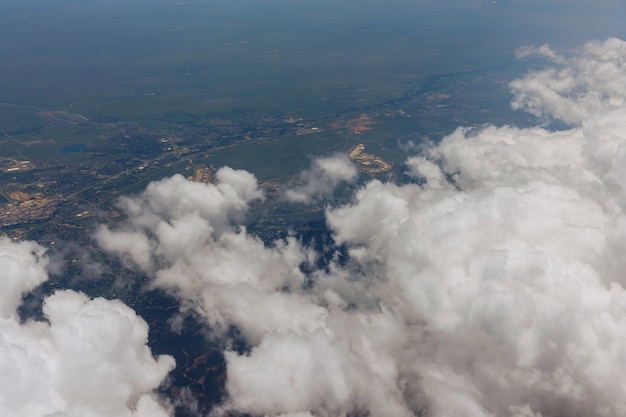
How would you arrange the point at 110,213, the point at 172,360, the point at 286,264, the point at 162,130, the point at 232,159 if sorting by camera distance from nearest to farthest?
the point at 172,360
the point at 286,264
the point at 110,213
the point at 232,159
the point at 162,130

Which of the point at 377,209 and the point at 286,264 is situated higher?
the point at 377,209

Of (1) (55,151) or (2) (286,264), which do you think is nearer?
(2) (286,264)

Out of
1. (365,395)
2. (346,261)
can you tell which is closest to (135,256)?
(346,261)

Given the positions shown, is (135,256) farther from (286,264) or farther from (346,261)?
(346,261)

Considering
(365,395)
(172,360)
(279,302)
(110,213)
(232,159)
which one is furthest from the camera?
(232,159)

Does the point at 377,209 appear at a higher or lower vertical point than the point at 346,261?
higher

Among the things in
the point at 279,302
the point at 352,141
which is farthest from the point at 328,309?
the point at 352,141

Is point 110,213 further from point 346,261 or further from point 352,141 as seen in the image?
point 352,141

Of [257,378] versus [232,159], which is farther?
[232,159]

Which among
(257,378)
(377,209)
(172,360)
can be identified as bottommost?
(172,360)
